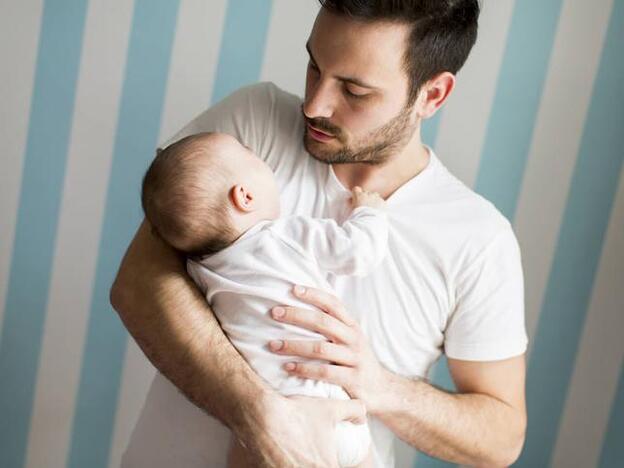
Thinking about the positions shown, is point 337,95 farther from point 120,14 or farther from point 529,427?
point 529,427

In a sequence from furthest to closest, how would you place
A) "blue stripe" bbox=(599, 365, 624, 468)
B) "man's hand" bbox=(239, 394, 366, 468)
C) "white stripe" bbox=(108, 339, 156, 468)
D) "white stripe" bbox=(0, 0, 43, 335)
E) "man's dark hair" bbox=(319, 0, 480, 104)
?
"white stripe" bbox=(108, 339, 156, 468)
"blue stripe" bbox=(599, 365, 624, 468)
"white stripe" bbox=(0, 0, 43, 335)
"man's dark hair" bbox=(319, 0, 480, 104)
"man's hand" bbox=(239, 394, 366, 468)

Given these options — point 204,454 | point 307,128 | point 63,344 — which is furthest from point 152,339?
point 63,344

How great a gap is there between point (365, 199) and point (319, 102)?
0.19m

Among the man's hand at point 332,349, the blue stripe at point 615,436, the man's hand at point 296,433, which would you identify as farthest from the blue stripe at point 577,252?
the man's hand at point 296,433

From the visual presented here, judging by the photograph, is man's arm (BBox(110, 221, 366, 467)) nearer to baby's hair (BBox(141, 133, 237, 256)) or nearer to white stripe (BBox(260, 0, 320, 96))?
baby's hair (BBox(141, 133, 237, 256))

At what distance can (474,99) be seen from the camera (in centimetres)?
212

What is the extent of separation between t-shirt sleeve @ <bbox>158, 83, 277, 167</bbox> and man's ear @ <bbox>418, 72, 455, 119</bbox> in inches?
11.6

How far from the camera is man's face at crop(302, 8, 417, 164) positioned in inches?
61.8

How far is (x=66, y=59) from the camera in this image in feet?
6.84

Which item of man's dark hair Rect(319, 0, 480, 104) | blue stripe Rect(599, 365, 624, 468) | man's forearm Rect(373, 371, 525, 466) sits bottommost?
blue stripe Rect(599, 365, 624, 468)

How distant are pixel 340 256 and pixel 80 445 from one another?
1.21 metres

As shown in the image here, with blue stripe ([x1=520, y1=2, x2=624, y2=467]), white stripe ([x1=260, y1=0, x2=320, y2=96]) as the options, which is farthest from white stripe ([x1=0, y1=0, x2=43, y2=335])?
blue stripe ([x1=520, y1=2, x2=624, y2=467])

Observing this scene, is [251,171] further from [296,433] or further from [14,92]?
[14,92]

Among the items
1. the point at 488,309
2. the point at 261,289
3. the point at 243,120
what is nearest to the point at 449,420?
the point at 488,309
